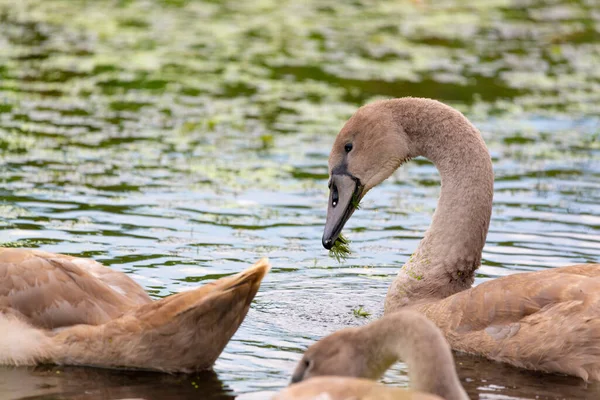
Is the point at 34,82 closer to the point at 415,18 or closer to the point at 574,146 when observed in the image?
the point at 574,146

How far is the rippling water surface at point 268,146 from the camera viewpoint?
9.02 m

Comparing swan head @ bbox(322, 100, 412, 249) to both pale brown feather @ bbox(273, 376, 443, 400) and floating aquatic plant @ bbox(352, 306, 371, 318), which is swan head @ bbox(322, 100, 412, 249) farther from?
pale brown feather @ bbox(273, 376, 443, 400)

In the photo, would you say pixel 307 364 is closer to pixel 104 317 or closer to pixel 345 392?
pixel 345 392

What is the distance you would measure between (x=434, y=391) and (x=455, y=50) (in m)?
16.0

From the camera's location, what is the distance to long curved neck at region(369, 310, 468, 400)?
5.99m

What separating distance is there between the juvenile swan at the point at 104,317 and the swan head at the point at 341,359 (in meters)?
0.72

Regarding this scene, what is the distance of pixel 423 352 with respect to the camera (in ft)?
19.8

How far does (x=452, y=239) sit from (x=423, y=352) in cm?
295

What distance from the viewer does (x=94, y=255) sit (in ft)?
33.8

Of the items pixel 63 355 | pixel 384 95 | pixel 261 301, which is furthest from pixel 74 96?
pixel 63 355

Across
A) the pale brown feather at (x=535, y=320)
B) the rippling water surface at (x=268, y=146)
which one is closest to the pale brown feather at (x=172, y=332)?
the rippling water surface at (x=268, y=146)

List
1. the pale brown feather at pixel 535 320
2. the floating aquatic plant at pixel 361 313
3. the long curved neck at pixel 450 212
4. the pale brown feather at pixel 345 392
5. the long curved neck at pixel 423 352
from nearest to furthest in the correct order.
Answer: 1. the pale brown feather at pixel 345 392
2. the long curved neck at pixel 423 352
3. the pale brown feather at pixel 535 320
4. the long curved neck at pixel 450 212
5. the floating aquatic plant at pixel 361 313

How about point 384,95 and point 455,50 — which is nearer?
point 384,95

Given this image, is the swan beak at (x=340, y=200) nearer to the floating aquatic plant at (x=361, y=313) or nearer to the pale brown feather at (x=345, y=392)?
the floating aquatic plant at (x=361, y=313)
